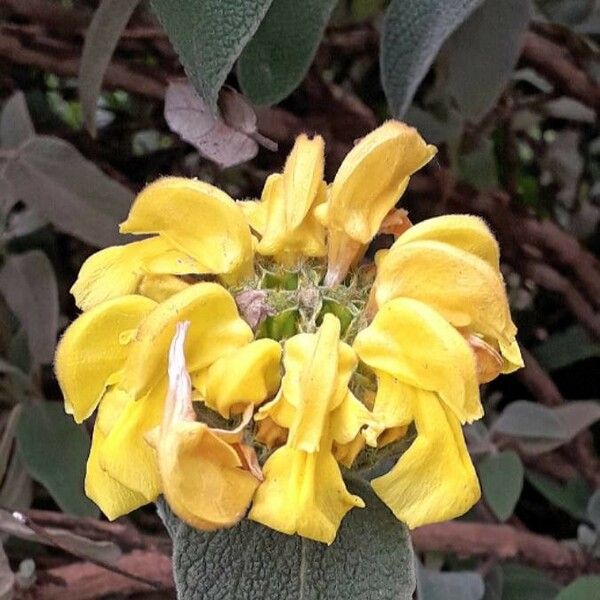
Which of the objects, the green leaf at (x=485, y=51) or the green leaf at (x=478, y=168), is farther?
the green leaf at (x=478, y=168)

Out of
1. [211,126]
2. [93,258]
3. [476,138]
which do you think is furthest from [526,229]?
[93,258]

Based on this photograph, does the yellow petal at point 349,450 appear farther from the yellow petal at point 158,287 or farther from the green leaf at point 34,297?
the green leaf at point 34,297

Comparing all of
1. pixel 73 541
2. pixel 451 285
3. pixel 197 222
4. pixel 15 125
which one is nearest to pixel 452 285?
pixel 451 285

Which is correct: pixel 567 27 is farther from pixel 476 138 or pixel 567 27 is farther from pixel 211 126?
pixel 211 126

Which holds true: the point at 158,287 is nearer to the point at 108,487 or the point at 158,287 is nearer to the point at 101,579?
the point at 108,487

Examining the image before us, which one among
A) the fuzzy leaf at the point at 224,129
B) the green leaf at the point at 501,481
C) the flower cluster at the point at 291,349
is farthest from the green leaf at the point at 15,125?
the green leaf at the point at 501,481

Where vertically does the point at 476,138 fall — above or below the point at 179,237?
below
